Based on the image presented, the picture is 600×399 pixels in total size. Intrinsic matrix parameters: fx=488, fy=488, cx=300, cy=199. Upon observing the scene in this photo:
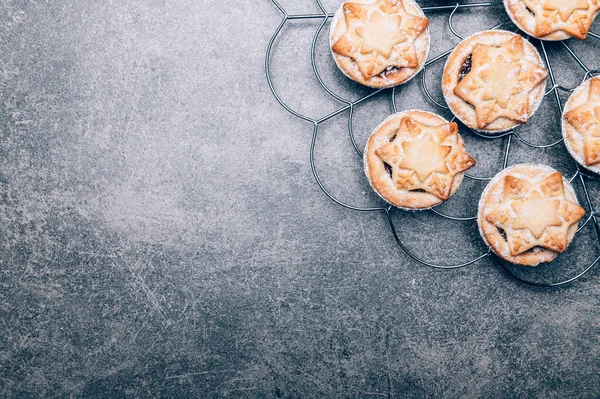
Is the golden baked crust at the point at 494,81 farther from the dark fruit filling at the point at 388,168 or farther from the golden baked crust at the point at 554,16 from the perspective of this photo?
the dark fruit filling at the point at 388,168

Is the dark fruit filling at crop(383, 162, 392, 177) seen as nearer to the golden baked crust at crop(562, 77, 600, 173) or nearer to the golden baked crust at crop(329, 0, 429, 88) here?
the golden baked crust at crop(329, 0, 429, 88)

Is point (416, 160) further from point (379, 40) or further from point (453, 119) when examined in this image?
point (379, 40)

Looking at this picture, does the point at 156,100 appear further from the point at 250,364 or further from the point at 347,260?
the point at 250,364

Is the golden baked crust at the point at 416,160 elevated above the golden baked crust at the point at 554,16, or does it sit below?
below

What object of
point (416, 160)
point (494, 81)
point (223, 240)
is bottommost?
point (223, 240)

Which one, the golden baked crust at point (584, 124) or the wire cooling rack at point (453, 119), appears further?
the wire cooling rack at point (453, 119)

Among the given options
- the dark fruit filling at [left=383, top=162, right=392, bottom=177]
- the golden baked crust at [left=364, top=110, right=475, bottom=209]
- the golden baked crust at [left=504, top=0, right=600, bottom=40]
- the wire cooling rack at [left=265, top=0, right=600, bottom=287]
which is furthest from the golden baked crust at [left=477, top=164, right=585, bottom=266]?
the golden baked crust at [left=504, top=0, right=600, bottom=40]

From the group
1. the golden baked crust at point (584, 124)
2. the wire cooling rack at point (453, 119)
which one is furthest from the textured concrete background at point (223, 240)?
the golden baked crust at point (584, 124)

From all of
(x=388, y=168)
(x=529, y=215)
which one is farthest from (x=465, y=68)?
(x=529, y=215)

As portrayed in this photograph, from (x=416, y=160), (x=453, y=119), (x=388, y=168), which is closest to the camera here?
(x=416, y=160)
